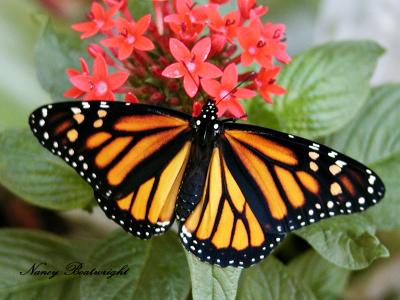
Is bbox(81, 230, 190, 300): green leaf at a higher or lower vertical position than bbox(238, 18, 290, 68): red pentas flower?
lower

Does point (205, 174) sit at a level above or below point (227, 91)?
below

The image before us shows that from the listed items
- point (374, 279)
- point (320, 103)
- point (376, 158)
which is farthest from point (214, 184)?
point (374, 279)

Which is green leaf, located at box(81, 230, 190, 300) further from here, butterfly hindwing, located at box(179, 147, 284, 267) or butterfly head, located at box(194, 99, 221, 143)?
butterfly head, located at box(194, 99, 221, 143)

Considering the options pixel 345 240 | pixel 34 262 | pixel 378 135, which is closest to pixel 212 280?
pixel 345 240

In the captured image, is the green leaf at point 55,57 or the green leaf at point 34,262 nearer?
the green leaf at point 34,262

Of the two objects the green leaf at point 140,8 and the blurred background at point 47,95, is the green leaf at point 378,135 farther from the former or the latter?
the green leaf at point 140,8

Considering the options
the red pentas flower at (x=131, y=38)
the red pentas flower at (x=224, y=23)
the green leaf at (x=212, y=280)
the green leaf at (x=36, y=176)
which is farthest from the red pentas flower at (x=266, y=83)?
the green leaf at (x=36, y=176)
